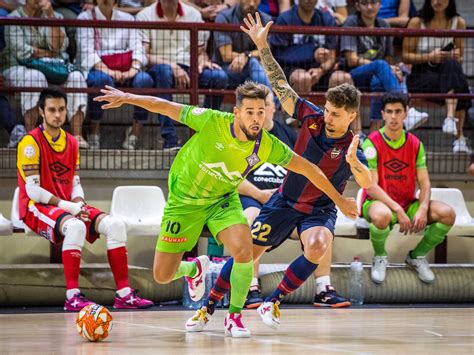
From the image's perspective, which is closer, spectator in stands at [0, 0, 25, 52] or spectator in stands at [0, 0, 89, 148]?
spectator in stands at [0, 0, 89, 148]

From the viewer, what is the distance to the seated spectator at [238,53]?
354 inches

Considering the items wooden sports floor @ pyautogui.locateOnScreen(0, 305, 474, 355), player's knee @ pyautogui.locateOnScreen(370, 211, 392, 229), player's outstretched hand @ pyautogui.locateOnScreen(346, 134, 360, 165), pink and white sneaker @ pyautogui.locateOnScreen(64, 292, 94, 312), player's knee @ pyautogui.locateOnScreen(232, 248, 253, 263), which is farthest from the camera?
player's knee @ pyautogui.locateOnScreen(370, 211, 392, 229)

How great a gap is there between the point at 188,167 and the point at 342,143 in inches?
46.4

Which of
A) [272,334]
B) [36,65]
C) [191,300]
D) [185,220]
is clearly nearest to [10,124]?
[36,65]

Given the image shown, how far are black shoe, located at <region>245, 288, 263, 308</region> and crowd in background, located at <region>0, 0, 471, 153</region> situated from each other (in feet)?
6.00

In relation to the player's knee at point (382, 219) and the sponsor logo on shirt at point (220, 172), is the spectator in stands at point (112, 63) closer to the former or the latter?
the player's knee at point (382, 219)

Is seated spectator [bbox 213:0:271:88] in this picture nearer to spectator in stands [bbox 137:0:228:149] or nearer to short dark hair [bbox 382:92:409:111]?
spectator in stands [bbox 137:0:228:149]

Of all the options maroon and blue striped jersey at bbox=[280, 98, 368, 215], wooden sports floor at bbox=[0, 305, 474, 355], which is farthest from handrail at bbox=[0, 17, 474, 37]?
wooden sports floor at bbox=[0, 305, 474, 355]

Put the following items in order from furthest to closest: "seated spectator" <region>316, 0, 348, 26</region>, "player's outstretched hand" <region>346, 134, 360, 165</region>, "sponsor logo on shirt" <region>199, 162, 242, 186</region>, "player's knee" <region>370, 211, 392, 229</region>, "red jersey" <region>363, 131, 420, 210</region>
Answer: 1. "seated spectator" <region>316, 0, 348, 26</region>
2. "red jersey" <region>363, 131, 420, 210</region>
3. "player's knee" <region>370, 211, 392, 229</region>
4. "sponsor logo on shirt" <region>199, 162, 242, 186</region>
5. "player's outstretched hand" <region>346, 134, 360, 165</region>

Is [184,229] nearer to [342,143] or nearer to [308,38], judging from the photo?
[342,143]

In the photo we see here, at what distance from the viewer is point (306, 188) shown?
6699 mm

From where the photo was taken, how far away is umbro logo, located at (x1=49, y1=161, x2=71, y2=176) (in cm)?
789

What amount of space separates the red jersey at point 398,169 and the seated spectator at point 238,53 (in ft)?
4.44

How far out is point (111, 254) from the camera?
24.9 ft
